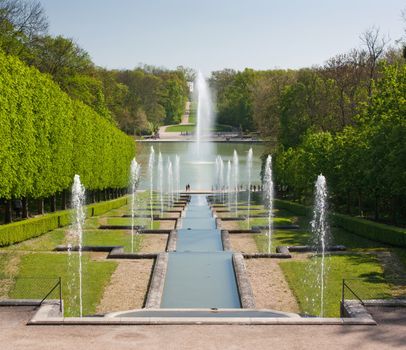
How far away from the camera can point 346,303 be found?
14.7m

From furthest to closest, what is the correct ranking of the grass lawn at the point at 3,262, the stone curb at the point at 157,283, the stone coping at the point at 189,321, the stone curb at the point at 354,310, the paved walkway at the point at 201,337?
the grass lawn at the point at 3,262 → the stone curb at the point at 157,283 → the stone curb at the point at 354,310 → the stone coping at the point at 189,321 → the paved walkway at the point at 201,337

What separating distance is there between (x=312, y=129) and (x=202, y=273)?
115 ft

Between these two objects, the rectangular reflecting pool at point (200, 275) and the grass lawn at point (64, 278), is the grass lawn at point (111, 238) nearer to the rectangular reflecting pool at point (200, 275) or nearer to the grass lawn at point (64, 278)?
the rectangular reflecting pool at point (200, 275)

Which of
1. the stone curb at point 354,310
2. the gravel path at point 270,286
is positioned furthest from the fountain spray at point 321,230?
the stone curb at point 354,310

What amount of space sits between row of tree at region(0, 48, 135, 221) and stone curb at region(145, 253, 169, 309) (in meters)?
9.25

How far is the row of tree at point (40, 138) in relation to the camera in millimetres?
28859

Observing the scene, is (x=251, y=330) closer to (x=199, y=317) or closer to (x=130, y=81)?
(x=199, y=317)

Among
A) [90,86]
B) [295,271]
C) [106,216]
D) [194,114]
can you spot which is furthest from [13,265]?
[194,114]

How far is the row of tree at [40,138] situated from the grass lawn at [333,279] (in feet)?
47.2

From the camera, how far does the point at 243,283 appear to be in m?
19.2

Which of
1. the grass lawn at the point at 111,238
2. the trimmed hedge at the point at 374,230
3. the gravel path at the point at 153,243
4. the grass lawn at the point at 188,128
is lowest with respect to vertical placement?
the gravel path at the point at 153,243

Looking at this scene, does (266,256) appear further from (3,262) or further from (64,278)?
(3,262)

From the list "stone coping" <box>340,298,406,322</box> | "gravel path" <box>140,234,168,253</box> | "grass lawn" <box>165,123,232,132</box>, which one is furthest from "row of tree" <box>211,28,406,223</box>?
"grass lawn" <box>165,123,232,132</box>

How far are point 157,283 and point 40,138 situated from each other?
1699cm
